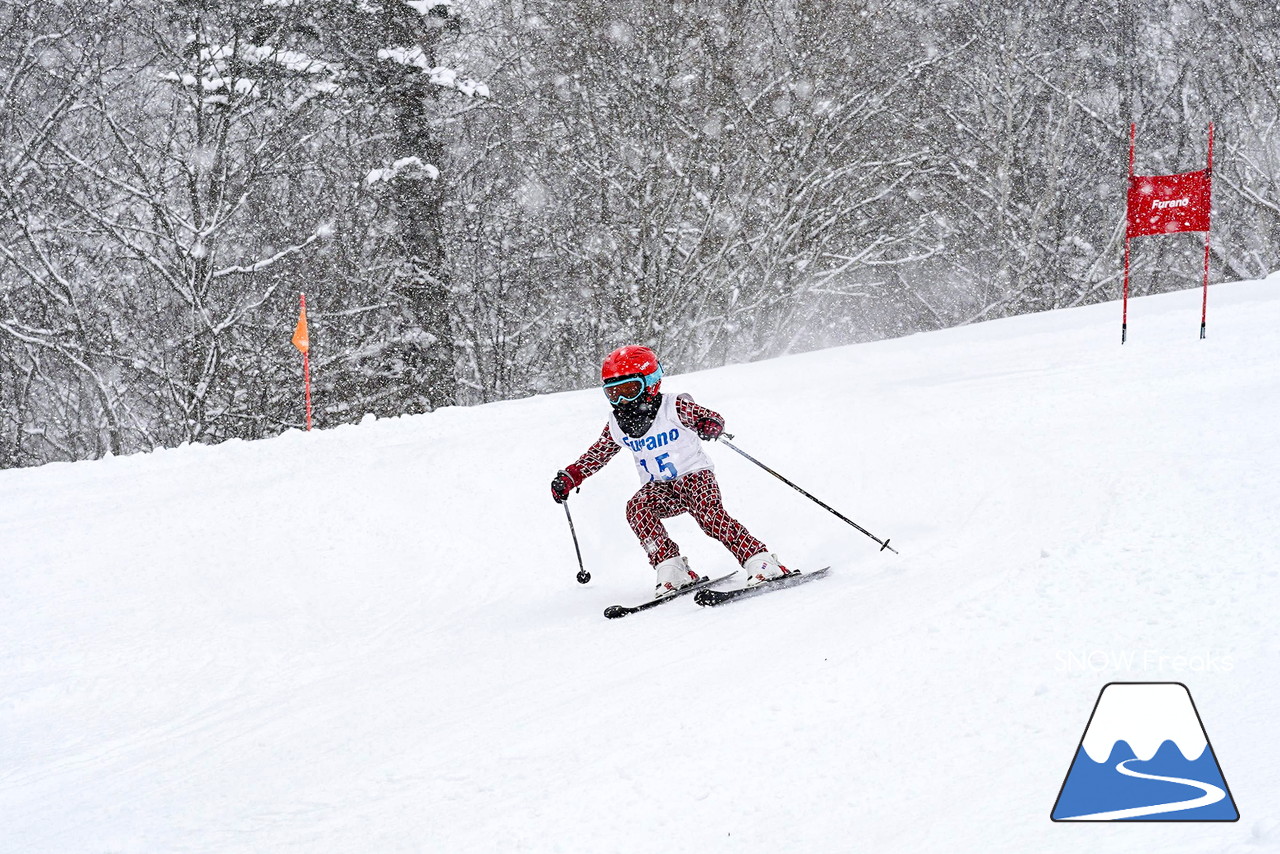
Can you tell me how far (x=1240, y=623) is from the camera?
3674mm

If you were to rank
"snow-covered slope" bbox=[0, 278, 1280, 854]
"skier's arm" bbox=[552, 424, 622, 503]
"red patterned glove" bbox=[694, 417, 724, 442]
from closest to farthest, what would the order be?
"snow-covered slope" bbox=[0, 278, 1280, 854] → "red patterned glove" bbox=[694, 417, 724, 442] → "skier's arm" bbox=[552, 424, 622, 503]

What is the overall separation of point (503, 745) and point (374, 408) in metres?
14.0

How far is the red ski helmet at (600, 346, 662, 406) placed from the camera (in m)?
5.75

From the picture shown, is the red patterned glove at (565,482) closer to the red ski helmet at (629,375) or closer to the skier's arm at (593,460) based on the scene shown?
the skier's arm at (593,460)

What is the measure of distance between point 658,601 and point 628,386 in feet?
3.88

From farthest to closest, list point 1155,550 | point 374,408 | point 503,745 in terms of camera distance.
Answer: point 374,408
point 1155,550
point 503,745

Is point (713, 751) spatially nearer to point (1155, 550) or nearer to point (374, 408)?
point (1155, 550)

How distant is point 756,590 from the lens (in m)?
5.46

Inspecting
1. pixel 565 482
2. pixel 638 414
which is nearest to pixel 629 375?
pixel 638 414

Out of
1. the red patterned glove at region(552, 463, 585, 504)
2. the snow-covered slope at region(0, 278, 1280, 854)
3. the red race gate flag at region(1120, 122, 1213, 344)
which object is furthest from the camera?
the red race gate flag at region(1120, 122, 1213, 344)

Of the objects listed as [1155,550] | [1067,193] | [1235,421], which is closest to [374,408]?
[1235,421]

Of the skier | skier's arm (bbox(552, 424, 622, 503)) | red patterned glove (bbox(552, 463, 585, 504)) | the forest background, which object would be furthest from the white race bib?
the forest background

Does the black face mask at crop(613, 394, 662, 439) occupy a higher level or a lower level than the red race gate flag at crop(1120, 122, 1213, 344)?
lower

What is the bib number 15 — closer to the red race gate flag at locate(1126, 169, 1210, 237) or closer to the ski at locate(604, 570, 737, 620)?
the ski at locate(604, 570, 737, 620)
